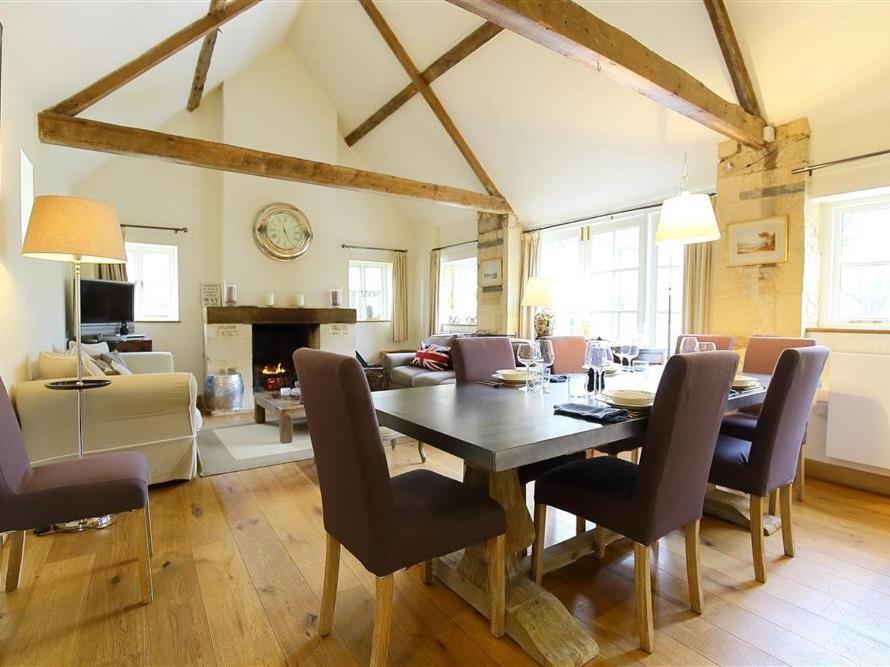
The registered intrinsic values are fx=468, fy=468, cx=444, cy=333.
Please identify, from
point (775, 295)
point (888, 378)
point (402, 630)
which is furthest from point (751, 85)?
point (402, 630)

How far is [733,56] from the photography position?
3.06 m

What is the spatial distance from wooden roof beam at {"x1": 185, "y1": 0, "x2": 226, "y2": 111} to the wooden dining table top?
3.67 metres

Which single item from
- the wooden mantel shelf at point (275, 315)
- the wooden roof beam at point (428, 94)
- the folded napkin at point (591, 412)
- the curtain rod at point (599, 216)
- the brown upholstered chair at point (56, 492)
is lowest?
the brown upholstered chair at point (56, 492)

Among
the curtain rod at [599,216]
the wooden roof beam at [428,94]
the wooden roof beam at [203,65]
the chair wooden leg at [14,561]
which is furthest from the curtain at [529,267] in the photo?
the chair wooden leg at [14,561]

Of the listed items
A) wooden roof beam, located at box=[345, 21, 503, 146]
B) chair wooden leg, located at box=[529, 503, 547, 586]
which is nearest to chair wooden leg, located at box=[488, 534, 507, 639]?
chair wooden leg, located at box=[529, 503, 547, 586]

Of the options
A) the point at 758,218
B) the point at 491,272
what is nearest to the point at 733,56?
the point at 758,218

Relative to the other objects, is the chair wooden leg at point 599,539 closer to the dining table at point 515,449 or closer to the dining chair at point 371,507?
the dining table at point 515,449

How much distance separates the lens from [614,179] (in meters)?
4.60

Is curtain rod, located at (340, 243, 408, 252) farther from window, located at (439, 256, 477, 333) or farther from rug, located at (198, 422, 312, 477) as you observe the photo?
rug, located at (198, 422, 312, 477)

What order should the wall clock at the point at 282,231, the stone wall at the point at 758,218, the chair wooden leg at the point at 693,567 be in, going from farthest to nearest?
1. the wall clock at the point at 282,231
2. the stone wall at the point at 758,218
3. the chair wooden leg at the point at 693,567

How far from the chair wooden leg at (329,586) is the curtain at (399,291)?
5.79m

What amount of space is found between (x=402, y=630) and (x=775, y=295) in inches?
130

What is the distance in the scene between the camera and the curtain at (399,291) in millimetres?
7203

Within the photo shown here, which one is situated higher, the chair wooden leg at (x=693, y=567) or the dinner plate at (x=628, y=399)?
the dinner plate at (x=628, y=399)
